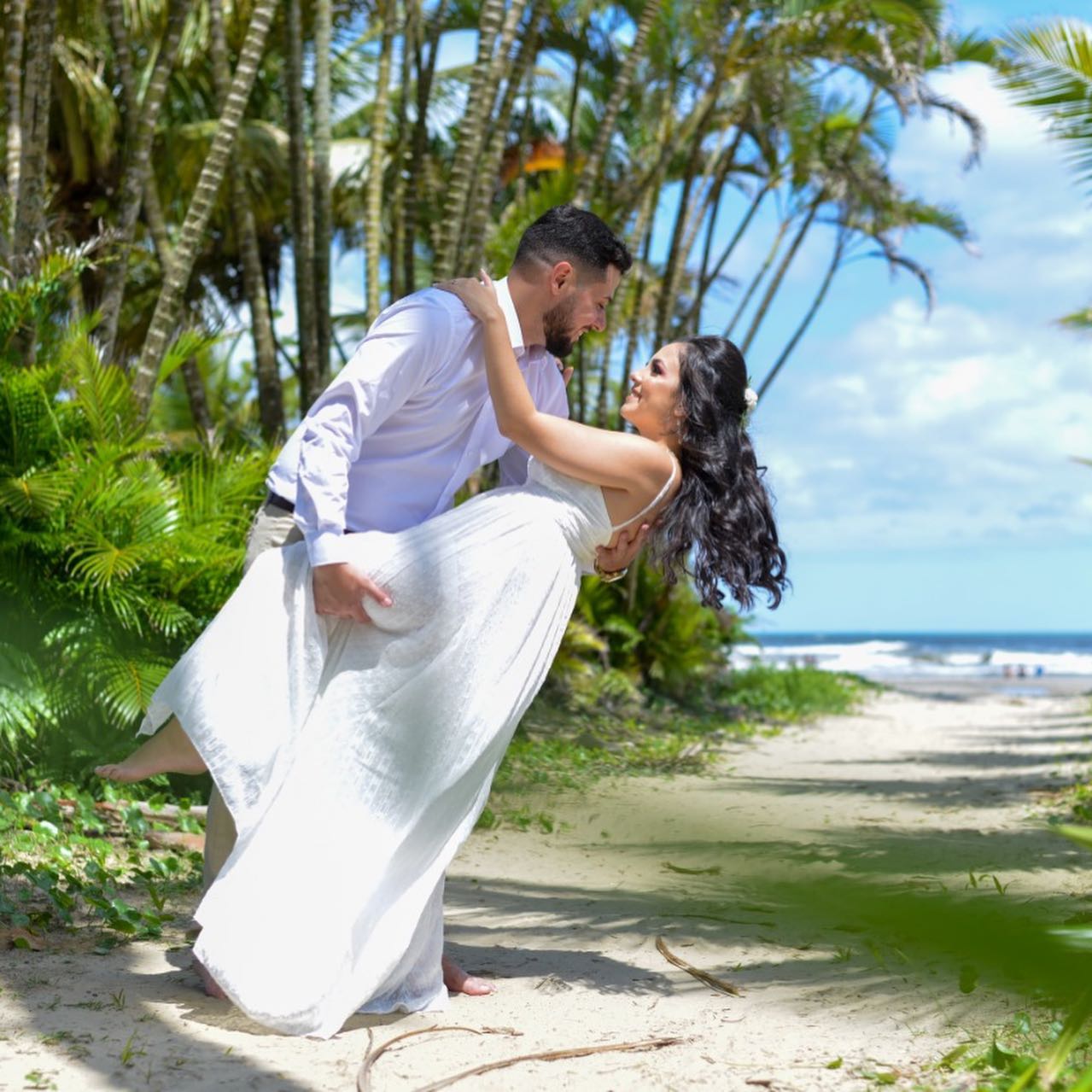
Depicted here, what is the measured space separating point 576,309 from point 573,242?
182 millimetres

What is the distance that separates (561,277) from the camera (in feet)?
11.1

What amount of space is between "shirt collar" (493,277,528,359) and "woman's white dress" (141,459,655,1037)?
381 millimetres

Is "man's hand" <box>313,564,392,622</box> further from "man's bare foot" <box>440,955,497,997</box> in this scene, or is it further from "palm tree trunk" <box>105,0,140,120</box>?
"palm tree trunk" <box>105,0,140,120</box>

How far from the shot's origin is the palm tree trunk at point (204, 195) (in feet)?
22.5

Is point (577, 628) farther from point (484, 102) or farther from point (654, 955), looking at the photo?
point (654, 955)

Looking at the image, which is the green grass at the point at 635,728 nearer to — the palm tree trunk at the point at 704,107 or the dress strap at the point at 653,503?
the dress strap at the point at 653,503

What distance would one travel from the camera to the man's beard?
3439mm

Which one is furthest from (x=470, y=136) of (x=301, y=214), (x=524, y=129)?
(x=524, y=129)

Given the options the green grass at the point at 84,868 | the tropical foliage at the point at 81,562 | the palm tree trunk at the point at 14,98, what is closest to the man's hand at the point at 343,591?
the green grass at the point at 84,868

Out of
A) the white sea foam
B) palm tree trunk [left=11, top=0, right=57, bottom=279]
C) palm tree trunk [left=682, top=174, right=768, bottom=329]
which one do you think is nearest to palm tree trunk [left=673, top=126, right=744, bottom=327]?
palm tree trunk [left=682, top=174, right=768, bottom=329]

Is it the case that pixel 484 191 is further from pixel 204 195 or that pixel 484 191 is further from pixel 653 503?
pixel 653 503

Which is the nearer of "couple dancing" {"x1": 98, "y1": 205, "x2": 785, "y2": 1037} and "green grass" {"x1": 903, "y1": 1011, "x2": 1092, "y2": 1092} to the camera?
"green grass" {"x1": 903, "y1": 1011, "x2": 1092, "y2": 1092}

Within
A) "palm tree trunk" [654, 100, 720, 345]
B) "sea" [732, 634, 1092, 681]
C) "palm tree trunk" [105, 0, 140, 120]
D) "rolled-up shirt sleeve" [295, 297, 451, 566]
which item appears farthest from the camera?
"sea" [732, 634, 1092, 681]

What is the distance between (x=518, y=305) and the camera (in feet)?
11.3
